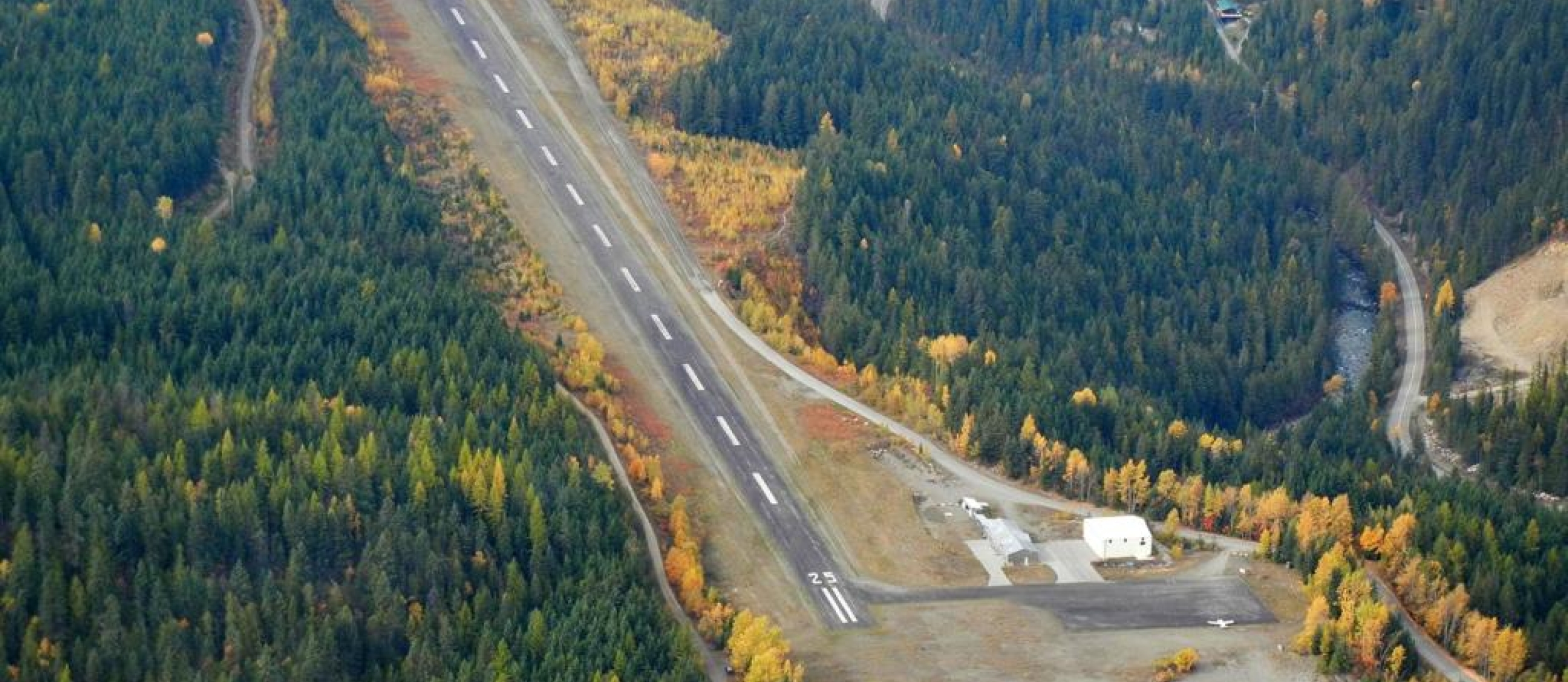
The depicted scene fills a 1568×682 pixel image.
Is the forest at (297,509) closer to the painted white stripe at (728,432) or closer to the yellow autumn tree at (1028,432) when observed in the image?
the painted white stripe at (728,432)

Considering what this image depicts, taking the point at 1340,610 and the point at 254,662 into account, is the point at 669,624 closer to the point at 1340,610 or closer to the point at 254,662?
the point at 254,662

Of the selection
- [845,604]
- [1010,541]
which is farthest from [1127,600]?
[845,604]

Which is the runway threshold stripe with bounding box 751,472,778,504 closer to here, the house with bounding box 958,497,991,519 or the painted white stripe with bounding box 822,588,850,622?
the house with bounding box 958,497,991,519

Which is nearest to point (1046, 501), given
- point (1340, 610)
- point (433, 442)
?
point (1340, 610)

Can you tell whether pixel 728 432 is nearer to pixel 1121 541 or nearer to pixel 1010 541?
pixel 1010 541

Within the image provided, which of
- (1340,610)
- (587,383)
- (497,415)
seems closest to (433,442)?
(497,415)

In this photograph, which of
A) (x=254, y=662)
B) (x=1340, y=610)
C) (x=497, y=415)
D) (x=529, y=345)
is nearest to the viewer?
(x=254, y=662)

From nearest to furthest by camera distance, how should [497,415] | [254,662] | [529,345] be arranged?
[254,662]
[497,415]
[529,345]

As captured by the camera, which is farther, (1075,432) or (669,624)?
(1075,432)
